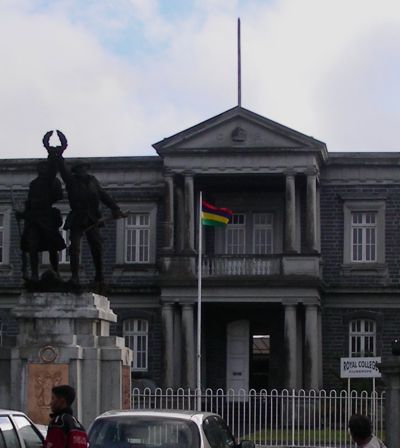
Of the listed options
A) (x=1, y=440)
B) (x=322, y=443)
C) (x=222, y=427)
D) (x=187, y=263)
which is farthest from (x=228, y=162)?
(x=1, y=440)

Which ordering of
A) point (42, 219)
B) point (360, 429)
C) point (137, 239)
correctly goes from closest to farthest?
1. point (360, 429)
2. point (42, 219)
3. point (137, 239)

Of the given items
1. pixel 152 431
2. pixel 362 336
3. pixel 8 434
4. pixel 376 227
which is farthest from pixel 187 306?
pixel 8 434

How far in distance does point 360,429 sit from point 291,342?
1133 inches

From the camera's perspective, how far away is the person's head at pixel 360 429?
10.2 m

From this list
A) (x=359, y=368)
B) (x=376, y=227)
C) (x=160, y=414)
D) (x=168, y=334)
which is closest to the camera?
(x=160, y=414)

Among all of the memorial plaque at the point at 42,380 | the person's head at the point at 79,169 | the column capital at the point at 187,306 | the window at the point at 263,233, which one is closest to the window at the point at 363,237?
the window at the point at 263,233

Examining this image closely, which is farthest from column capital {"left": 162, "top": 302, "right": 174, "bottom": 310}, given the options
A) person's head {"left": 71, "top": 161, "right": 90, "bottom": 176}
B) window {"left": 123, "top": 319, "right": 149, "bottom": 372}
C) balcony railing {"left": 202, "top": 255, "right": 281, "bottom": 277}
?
person's head {"left": 71, "top": 161, "right": 90, "bottom": 176}

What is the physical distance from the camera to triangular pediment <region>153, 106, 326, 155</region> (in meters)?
39.8

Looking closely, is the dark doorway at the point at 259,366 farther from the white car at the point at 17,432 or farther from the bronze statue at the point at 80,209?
the white car at the point at 17,432

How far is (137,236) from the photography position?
4253 cm

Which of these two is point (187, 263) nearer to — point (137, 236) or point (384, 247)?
point (137, 236)

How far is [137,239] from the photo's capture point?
4256 cm

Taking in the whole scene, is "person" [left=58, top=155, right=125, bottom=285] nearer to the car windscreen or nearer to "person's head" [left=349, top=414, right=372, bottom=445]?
the car windscreen

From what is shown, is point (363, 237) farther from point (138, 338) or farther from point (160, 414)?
point (160, 414)
